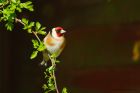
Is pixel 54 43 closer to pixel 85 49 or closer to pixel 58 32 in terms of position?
pixel 58 32

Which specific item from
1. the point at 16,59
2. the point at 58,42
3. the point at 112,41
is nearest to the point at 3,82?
the point at 16,59

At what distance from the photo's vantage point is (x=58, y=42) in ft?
5.64

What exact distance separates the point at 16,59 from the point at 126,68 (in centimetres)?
95

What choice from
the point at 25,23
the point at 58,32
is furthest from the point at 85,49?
the point at 25,23

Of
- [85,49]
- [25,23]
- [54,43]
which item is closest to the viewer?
[25,23]

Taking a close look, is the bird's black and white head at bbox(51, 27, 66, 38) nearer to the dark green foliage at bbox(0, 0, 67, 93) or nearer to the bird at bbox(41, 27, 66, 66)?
the bird at bbox(41, 27, 66, 66)

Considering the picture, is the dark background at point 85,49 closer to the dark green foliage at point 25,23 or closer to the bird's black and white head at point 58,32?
the bird's black and white head at point 58,32

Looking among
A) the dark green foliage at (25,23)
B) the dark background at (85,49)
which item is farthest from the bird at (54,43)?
the dark background at (85,49)

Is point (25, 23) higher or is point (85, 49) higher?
point (85, 49)

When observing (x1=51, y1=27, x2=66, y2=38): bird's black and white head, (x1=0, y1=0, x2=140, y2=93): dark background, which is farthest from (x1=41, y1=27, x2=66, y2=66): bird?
(x1=0, y1=0, x2=140, y2=93): dark background

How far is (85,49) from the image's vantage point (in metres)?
3.96

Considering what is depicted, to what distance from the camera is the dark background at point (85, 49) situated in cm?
379

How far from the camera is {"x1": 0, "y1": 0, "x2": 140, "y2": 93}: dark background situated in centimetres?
379

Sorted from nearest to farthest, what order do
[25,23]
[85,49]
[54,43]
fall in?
[25,23]
[54,43]
[85,49]
